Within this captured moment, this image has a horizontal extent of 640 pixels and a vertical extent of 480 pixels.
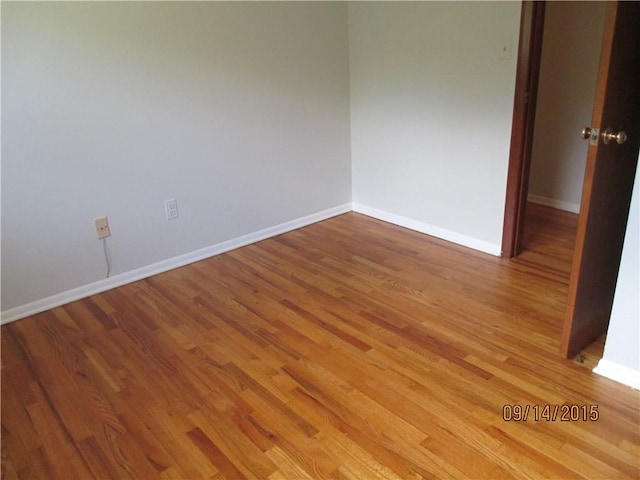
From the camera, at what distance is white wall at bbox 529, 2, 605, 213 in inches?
136

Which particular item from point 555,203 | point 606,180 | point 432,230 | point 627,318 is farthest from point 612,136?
point 555,203

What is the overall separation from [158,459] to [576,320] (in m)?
1.64

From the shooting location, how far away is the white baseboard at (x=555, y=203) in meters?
3.79

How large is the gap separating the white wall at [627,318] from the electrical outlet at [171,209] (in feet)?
7.50

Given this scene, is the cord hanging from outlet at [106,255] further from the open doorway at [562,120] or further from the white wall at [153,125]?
the open doorway at [562,120]

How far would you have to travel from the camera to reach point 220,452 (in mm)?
1653

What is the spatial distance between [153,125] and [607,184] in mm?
2224

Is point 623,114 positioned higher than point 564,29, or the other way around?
point 564,29

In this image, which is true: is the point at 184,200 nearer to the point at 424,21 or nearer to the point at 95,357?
the point at 95,357

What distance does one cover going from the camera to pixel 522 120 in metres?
2.73

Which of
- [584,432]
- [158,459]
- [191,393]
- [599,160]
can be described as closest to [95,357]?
[191,393]

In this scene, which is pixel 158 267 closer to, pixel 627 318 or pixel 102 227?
pixel 102 227

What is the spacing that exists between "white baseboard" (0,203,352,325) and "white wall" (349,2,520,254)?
0.54 metres
